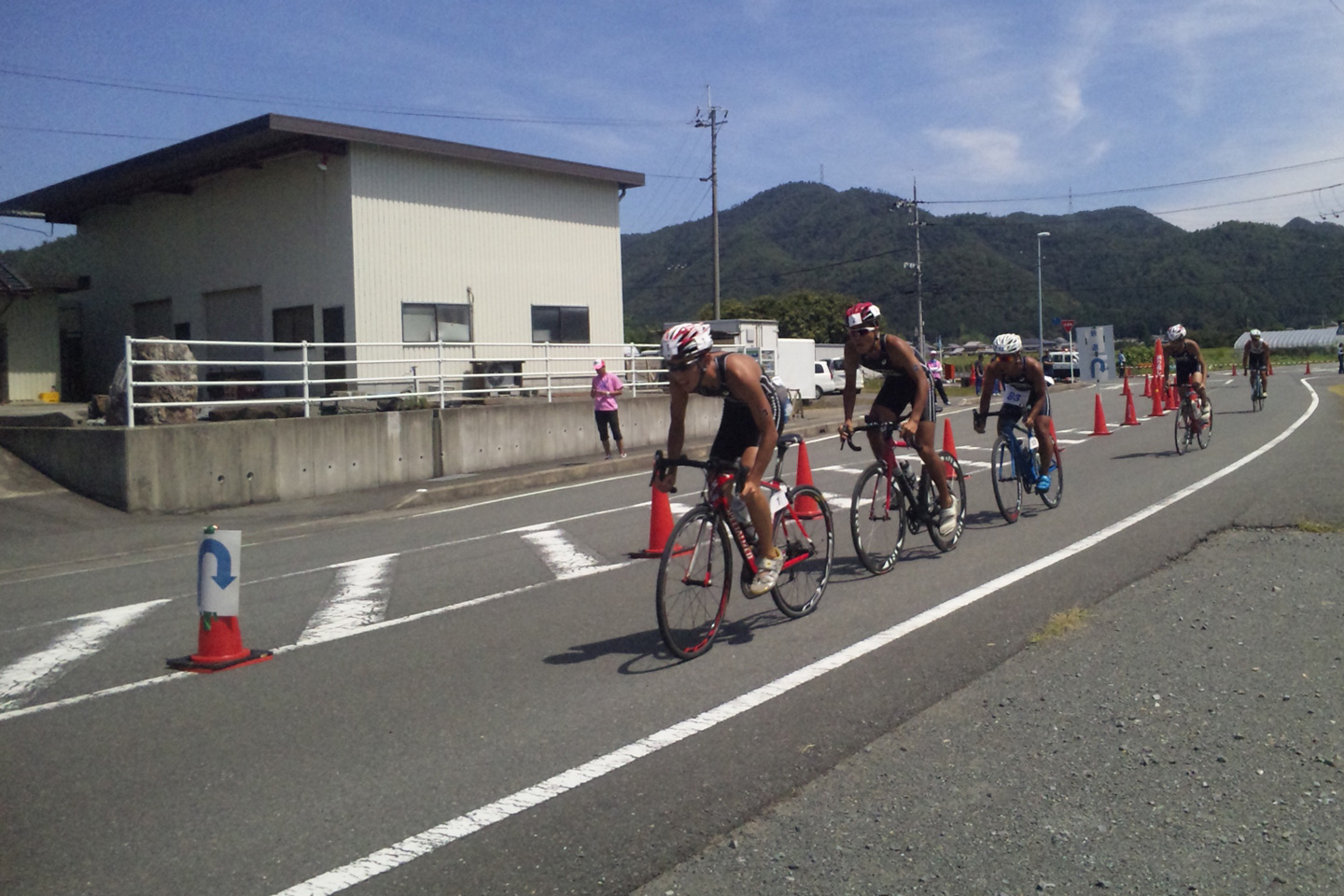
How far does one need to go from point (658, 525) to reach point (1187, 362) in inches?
411

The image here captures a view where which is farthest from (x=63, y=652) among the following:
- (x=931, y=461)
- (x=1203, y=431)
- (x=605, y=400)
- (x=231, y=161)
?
(x=231, y=161)

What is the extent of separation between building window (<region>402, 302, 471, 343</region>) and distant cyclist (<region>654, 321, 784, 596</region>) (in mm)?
18603

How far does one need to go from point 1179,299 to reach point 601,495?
10476cm

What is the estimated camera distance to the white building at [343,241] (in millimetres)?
23312

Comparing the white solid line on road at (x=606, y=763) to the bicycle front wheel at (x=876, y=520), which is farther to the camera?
the bicycle front wheel at (x=876, y=520)

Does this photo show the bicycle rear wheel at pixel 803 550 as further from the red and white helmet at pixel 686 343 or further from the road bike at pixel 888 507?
the red and white helmet at pixel 686 343

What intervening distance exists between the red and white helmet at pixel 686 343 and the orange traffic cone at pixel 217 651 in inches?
127

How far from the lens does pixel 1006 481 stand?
10719 mm

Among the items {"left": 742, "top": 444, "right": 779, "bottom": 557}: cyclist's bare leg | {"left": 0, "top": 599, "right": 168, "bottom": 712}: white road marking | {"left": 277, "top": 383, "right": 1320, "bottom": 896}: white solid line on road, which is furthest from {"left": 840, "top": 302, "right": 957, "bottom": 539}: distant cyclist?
{"left": 0, "top": 599, "right": 168, "bottom": 712}: white road marking

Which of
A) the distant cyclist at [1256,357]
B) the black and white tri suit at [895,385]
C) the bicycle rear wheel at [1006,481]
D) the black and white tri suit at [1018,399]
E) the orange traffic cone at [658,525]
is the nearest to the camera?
the black and white tri suit at [895,385]

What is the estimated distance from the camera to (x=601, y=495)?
15016mm

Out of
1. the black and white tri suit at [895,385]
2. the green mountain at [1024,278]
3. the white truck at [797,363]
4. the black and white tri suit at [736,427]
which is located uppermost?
the green mountain at [1024,278]

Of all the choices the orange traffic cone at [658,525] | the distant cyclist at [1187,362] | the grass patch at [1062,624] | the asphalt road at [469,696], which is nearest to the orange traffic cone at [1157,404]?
the distant cyclist at [1187,362]

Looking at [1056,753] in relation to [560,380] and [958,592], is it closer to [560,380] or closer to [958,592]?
[958,592]
